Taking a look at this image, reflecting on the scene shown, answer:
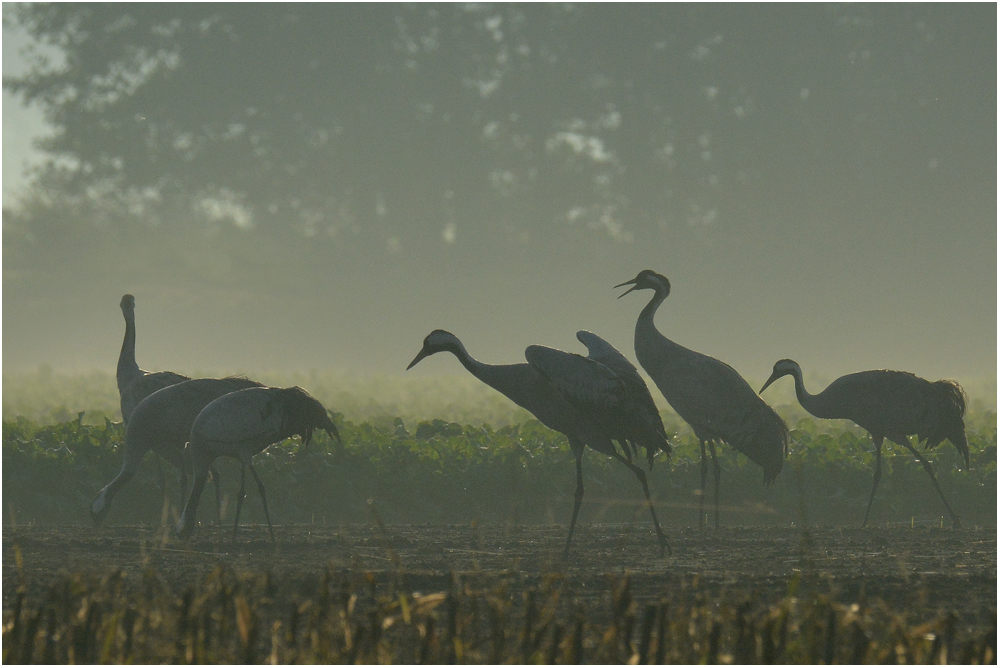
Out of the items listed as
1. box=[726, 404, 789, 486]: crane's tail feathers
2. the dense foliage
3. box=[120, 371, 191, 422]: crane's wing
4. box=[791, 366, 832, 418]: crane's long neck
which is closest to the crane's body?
box=[726, 404, 789, 486]: crane's tail feathers

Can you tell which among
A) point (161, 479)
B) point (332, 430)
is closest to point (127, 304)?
point (161, 479)

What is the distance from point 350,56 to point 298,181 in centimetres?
393

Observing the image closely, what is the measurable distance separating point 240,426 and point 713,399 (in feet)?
11.9

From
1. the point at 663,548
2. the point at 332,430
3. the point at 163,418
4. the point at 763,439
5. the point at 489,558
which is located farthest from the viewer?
the point at 763,439

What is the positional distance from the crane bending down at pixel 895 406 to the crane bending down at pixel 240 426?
13.6 ft

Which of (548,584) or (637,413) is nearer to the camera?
(548,584)

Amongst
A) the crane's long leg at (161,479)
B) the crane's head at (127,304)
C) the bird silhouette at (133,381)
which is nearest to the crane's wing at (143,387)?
the bird silhouette at (133,381)

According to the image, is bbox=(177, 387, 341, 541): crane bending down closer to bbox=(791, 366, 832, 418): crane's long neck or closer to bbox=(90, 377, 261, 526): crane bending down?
bbox=(90, 377, 261, 526): crane bending down

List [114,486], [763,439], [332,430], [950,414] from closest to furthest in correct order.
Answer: [114,486] → [332,430] → [763,439] → [950,414]

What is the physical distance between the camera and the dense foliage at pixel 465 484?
10.6m

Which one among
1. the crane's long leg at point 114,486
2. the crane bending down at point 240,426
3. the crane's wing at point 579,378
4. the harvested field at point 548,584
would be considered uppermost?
the crane's wing at point 579,378

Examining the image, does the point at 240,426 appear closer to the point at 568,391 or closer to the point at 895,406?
the point at 568,391

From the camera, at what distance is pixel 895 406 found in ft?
33.7

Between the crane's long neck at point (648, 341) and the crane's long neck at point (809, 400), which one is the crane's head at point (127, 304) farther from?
the crane's long neck at point (809, 400)
